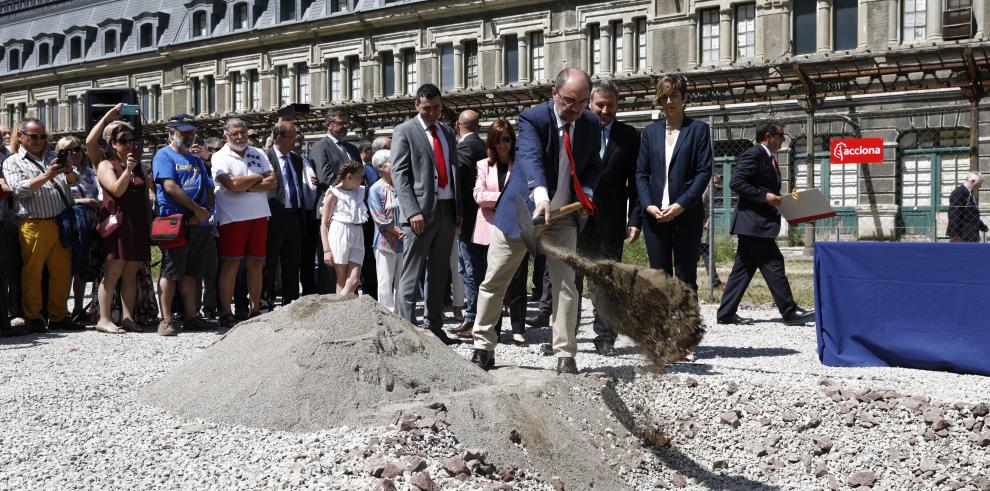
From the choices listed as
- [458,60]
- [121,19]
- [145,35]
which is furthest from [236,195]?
Result: [121,19]

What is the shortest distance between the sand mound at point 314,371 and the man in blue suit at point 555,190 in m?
0.55

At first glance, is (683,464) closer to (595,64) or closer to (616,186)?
(616,186)

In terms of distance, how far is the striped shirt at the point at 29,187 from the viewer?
29.0 feet

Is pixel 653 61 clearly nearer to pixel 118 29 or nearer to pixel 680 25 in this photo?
pixel 680 25

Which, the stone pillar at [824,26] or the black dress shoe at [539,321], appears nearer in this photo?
the black dress shoe at [539,321]

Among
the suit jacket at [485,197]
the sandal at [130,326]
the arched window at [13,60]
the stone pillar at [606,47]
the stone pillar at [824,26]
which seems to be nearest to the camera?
the suit jacket at [485,197]

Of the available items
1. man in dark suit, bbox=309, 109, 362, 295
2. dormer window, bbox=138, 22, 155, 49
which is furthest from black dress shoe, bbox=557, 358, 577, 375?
dormer window, bbox=138, 22, 155, 49

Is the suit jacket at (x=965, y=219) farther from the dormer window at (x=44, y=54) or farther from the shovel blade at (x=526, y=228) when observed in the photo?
the dormer window at (x=44, y=54)

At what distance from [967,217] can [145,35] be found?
43.3m

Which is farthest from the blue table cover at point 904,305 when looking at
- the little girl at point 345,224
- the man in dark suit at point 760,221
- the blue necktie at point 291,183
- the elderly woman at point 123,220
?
the elderly woman at point 123,220

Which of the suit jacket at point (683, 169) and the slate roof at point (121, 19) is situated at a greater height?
the slate roof at point (121, 19)

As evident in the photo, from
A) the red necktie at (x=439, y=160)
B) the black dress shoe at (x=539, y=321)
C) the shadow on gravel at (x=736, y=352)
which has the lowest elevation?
the shadow on gravel at (x=736, y=352)

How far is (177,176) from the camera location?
9.13m

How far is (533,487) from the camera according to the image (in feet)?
15.5
